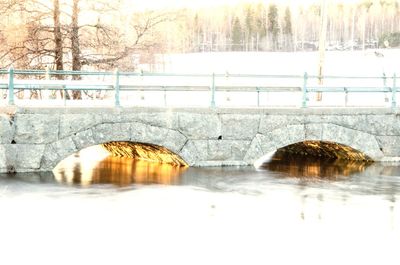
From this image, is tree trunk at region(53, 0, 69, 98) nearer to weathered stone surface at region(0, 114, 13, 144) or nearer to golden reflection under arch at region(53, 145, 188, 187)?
golden reflection under arch at region(53, 145, 188, 187)

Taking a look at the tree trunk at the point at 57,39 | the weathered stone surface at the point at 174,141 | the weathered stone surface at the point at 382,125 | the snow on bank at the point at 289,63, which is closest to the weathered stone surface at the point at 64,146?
the weathered stone surface at the point at 174,141

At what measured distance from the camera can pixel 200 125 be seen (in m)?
18.9

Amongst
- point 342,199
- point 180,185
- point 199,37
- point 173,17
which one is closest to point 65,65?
point 173,17

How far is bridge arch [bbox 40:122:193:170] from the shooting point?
1764 cm

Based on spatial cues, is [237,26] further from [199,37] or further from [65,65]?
[65,65]

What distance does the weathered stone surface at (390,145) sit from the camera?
68.6ft

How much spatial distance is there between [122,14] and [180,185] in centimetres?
1246

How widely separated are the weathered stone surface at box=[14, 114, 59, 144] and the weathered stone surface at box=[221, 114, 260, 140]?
414cm

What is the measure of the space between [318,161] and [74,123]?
7.87 m

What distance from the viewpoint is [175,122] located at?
61.2 feet

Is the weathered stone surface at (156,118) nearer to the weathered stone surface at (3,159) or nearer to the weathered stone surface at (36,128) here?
the weathered stone surface at (36,128)

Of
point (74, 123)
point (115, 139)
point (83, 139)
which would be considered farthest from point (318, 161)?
point (74, 123)

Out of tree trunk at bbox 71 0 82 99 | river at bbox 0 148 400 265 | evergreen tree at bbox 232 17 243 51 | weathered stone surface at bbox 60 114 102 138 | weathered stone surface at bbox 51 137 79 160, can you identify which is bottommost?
river at bbox 0 148 400 265

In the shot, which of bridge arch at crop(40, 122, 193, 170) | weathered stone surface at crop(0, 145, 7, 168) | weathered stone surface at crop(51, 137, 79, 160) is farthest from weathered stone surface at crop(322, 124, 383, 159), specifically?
weathered stone surface at crop(0, 145, 7, 168)
